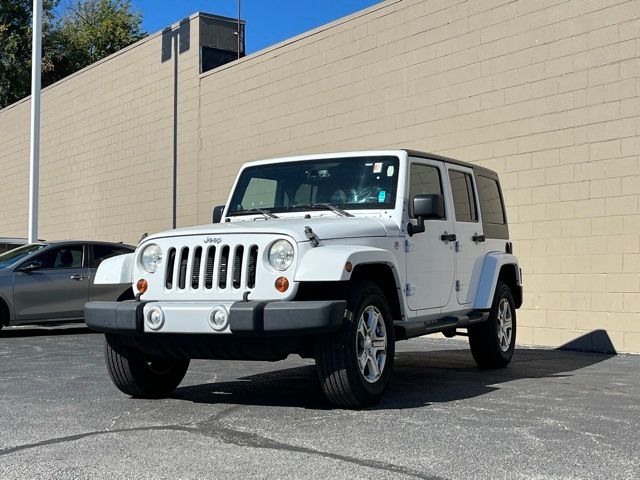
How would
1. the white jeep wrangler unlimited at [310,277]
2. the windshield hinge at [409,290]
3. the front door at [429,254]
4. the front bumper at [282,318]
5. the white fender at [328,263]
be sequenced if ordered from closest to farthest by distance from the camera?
the front bumper at [282,318]
the white fender at [328,263]
the white jeep wrangler unlimited at [310,277]
the windshield hinge at [409,290]
the front door at [429,254]

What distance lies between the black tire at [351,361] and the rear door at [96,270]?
8254 mm

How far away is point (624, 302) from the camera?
1112cm

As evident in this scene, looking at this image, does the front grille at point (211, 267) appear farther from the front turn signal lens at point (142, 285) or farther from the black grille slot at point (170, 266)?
the front turn signal lens at point (142, 285)

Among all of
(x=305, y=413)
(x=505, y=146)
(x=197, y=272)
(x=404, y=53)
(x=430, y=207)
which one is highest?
(x=404, y=53)

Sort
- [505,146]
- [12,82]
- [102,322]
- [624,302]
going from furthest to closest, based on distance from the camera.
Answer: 1. [12,82]
2. [505,146]
3. [624,302]
4. [102,322]

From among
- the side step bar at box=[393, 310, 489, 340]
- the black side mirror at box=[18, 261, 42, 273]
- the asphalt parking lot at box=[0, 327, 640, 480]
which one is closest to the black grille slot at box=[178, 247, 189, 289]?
the asphalt parking lot at box=[0, 327, 640, 480]

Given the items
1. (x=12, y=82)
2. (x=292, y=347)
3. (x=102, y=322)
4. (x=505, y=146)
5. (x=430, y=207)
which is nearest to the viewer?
(x=292, y=347)

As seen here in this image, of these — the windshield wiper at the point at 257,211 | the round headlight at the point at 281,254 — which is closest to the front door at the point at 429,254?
the windshield wiper at the point at 257,211

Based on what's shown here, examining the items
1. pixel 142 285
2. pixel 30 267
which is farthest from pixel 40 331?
pixel 142 285

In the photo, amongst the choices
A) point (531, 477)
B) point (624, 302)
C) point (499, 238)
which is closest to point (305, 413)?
point (531, 477)

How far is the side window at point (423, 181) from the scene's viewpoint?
7.63 metres

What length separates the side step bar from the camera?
23.3 feet

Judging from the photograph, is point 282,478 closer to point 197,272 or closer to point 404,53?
point 197,272

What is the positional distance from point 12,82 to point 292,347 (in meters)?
31.9
